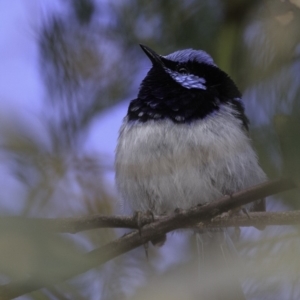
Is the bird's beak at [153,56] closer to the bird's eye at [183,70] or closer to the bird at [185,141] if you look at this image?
the bird at [185,141]

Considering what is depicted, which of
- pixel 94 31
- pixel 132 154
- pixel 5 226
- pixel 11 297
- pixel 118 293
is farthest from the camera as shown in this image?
pixel 132 154

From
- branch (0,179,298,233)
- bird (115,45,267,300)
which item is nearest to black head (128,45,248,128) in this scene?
bird (115,45,267,300)

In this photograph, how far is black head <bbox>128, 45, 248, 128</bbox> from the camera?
93.4 inches

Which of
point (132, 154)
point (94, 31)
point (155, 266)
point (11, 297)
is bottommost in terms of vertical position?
point (11, 297)

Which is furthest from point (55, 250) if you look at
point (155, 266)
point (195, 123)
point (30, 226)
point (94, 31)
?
point (195, 123)

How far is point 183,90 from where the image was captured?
99.2 inches

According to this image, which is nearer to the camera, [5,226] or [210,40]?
[5,226]

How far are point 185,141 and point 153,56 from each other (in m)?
0.40

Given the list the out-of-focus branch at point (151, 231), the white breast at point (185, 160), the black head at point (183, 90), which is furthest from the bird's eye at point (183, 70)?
the out-of-focus branch at point (151, 231)

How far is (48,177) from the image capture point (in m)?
1.26

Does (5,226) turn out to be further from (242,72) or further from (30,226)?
(242,72)

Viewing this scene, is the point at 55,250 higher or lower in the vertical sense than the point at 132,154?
lower

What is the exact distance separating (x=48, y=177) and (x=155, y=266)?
0.53m

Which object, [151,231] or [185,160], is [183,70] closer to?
[185,160]
